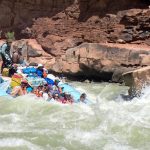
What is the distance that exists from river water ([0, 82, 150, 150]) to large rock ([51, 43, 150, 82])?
241 cm

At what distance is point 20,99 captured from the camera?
9.88 metres

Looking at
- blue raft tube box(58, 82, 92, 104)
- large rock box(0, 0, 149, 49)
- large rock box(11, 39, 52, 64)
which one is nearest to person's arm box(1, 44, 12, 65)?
blue raft tube box(58, 82, 92, 104)

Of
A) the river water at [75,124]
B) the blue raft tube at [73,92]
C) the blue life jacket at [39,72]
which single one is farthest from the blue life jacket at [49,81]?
the river water at [75,124]

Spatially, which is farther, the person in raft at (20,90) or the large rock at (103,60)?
the large rock at (103,60)

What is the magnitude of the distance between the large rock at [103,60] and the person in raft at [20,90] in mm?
3548

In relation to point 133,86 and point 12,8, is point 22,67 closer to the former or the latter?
point 133,86

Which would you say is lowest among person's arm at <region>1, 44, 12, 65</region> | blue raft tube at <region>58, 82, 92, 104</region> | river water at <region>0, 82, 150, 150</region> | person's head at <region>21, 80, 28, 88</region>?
river water at <region>0, 82, 150, 150</region>

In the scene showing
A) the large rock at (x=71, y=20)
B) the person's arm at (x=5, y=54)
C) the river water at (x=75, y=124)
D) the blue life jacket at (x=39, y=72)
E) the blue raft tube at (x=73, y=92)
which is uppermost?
the large rock at (x=71, y=20)

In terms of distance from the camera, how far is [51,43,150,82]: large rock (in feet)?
42.7

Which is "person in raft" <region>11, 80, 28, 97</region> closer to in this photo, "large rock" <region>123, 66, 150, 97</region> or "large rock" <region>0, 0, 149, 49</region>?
"large rock" <region>123, 66, 150, 97</region>

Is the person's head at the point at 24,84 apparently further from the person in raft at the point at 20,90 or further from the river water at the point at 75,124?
the river water at the point at 75,124

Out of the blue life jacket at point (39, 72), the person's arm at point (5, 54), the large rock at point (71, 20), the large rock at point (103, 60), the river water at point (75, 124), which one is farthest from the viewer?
the large rock at point (71, 20)

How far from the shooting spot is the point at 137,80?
10.6m

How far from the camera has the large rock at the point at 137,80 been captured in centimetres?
1058
